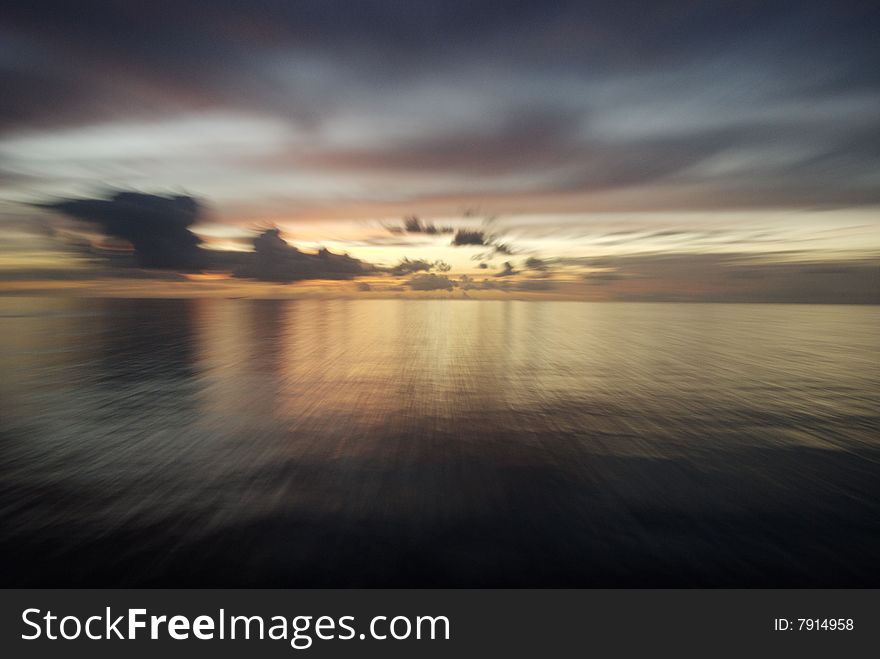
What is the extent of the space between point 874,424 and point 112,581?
1674 cm

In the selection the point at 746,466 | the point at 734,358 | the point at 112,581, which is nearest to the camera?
the point at 112,581

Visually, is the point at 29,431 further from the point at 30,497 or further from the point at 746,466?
the point at 746,466

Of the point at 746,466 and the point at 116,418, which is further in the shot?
the point at 116,418

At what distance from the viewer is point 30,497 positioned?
7680 mm

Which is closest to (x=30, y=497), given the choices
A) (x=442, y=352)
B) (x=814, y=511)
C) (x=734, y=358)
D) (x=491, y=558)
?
(x=491, y=558)

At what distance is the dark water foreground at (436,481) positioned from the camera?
5.79 metres

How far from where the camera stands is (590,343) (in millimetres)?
35531

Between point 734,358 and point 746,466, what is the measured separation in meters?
20.6

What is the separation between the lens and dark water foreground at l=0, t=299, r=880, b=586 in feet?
19.0

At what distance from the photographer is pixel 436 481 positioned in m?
8.53
